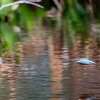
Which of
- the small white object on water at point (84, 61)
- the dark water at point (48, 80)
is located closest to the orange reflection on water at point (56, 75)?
the dark water at point (48, 80)

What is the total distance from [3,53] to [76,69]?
4.03 feet

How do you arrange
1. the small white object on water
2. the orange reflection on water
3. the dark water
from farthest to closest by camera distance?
1. the small white object on water
2. the orange reflection on water
3. the dark water

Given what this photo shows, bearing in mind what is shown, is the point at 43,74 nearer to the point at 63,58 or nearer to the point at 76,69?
the point at 76,69

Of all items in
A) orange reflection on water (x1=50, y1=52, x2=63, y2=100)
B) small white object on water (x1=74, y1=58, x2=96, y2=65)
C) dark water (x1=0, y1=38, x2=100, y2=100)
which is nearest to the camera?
dark water (x1=0, y1=38, x2=100, y2=100)

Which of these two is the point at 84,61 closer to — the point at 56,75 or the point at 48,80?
the point at 56,75

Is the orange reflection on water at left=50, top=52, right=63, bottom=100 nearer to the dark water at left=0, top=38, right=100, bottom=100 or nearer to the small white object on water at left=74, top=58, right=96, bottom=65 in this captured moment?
the dark water at left=0, top=38, right=100, bottom=100

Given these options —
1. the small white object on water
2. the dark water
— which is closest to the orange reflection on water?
the dark water

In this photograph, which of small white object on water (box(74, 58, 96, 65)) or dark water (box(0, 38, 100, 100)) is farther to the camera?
small white object on water (box(74, 58, 96, 65))

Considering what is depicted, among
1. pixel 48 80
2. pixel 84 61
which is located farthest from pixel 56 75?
pixel 84 61

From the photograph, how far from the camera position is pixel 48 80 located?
13.7 ft

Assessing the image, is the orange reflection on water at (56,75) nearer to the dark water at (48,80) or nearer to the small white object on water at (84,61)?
the dark water at (48,80)

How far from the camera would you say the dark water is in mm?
3663

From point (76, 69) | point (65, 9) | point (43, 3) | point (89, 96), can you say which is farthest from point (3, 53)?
point (43, 3)

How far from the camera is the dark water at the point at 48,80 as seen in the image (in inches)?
144
